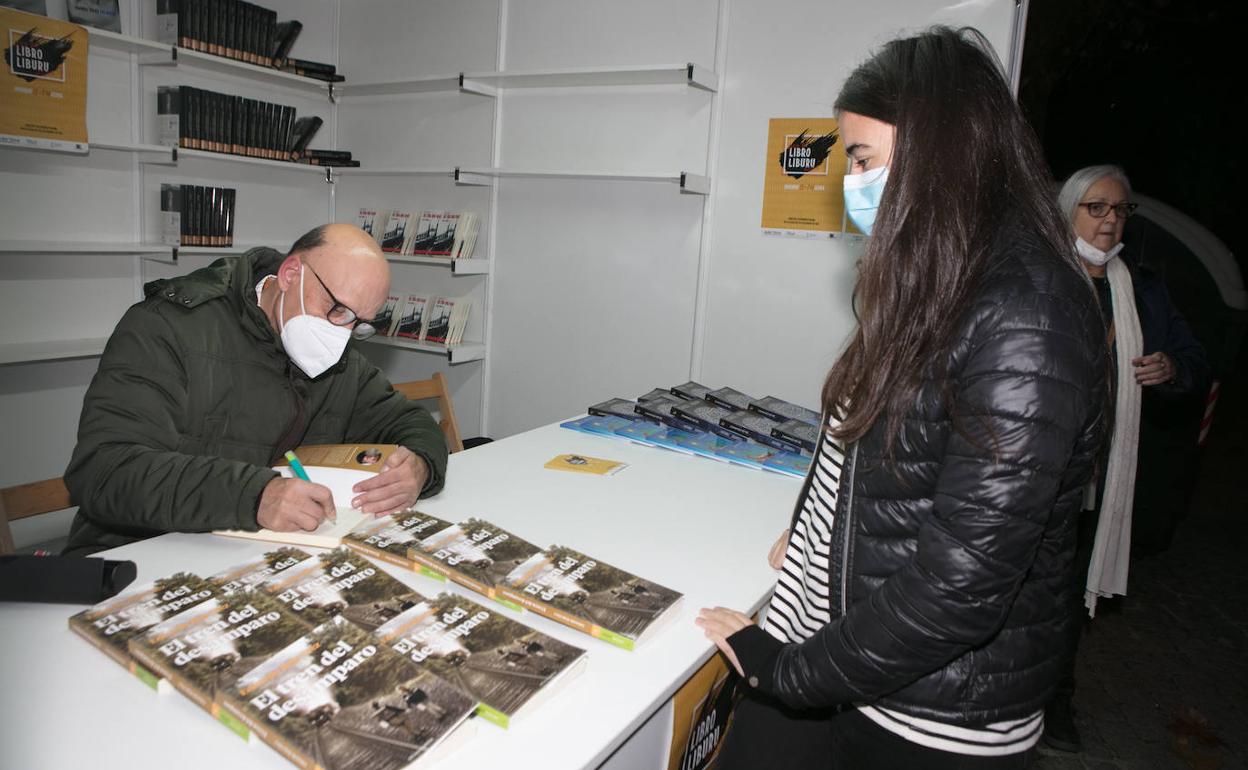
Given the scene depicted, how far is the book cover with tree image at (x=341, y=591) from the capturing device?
3.57ft

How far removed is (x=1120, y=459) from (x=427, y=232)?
3.29 metres

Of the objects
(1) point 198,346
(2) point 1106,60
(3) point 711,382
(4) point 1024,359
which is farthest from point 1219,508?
(1) point 198,346

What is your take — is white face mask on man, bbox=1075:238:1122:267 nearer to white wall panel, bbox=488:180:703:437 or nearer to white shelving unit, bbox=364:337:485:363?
white wall panel, bbox=488:180:703:437

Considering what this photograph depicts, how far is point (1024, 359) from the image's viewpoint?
31.6 inches

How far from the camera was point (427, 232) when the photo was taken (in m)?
4.15

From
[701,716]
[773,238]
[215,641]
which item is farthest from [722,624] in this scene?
[773,238]

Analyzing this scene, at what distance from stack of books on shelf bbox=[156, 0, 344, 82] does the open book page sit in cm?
303

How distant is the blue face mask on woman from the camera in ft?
3.41

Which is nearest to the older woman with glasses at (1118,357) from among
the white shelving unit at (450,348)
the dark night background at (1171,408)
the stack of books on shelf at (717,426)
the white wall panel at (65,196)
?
the dark night background at (1171,408)

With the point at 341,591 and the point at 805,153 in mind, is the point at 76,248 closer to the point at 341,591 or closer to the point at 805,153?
the point at 341,591

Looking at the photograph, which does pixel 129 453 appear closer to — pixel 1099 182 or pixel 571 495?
pixel 571 495

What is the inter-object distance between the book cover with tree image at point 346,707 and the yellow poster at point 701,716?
1.48 feet

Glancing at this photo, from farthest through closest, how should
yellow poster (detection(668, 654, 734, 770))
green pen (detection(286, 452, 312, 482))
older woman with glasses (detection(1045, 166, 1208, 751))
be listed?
older woman with glasses (detection(1045, 166, 1208, 751)), green pen (detection(286, 452, 312, 482)), yellow poster (detection(668, 654, 734, 770))

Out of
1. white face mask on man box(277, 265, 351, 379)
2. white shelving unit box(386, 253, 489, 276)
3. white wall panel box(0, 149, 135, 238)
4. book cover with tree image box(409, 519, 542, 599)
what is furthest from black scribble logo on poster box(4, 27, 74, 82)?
book cover with tree image box(409, 519, 542, 599)
